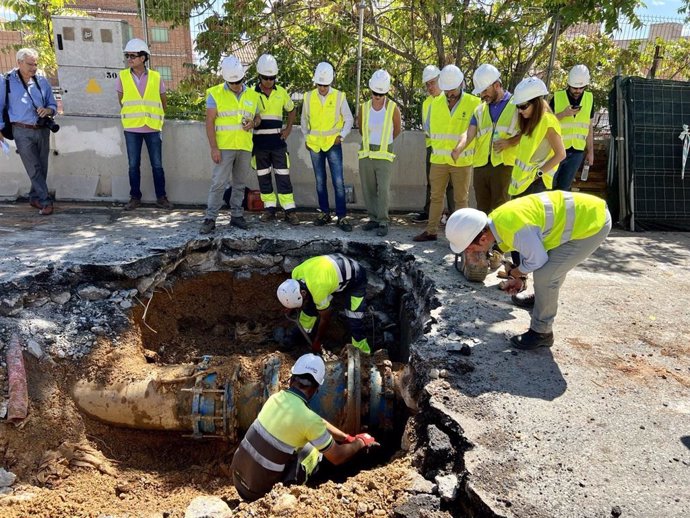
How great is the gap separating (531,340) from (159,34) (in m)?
6.99

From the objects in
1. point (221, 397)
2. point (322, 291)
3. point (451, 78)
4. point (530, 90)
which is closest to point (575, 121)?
point (451, 78)

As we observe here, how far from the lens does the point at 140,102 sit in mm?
6461

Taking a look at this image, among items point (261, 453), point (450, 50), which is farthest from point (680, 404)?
point (450, 50)

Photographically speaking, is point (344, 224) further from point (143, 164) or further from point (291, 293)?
point (143, 164)

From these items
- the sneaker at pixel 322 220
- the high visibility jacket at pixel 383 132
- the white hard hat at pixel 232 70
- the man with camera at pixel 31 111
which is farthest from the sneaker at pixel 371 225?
the man with camera at pixel 31 111

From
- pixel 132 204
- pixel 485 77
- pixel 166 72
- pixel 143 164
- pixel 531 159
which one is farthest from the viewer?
pixel 166 72

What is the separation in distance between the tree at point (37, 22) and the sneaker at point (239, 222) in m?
6.74

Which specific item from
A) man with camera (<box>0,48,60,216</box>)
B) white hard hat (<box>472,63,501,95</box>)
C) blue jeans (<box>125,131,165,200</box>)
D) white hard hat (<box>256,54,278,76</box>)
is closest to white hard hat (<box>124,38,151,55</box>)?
blue jeans (<box>125,131,165,200</box>)

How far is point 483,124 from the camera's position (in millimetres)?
5559

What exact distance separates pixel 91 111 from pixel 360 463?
6179 mm

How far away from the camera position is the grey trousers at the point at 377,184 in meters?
6.17

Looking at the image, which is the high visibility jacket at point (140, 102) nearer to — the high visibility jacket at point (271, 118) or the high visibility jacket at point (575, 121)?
the high visibility jacket at point (271, 118)

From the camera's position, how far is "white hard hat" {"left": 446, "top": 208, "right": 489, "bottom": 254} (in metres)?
3.51

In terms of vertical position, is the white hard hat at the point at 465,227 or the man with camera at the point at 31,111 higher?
the man with camera at the point at 31,111
